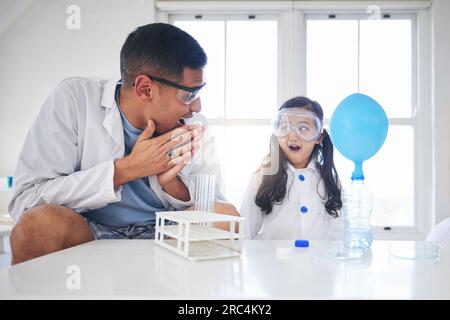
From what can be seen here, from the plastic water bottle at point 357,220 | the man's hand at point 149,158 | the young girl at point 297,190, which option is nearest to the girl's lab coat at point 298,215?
the young girl at point 297,190

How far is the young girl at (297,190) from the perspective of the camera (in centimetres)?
158

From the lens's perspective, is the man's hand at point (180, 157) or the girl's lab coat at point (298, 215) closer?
the man's hand at point (180, 157)

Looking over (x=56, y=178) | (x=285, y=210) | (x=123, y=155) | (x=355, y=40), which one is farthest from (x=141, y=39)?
(x=355, y=40)

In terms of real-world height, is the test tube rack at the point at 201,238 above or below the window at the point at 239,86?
below

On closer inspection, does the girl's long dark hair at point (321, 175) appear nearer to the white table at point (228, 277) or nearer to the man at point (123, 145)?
the man at point (123, 145)

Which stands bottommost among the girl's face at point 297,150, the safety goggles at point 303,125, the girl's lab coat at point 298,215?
the girl's lab coat at point 298,215

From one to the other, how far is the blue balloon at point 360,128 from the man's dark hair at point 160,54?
1.78 ft

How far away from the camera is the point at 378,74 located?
2.20m

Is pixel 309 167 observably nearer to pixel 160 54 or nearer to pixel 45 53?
pixel 160 54

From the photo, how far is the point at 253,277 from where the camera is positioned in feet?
2.00

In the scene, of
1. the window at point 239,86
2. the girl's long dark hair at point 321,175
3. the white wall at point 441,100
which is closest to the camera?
the girl's long dark hair at point 321,175
